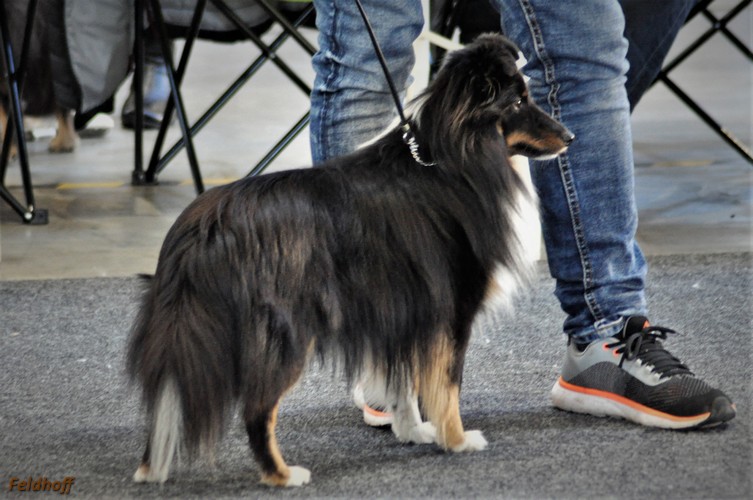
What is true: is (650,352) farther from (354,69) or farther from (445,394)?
(354,69)

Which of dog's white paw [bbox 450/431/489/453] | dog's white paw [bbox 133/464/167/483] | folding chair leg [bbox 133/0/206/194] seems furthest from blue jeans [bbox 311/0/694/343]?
folding chair leg [bbox 133/0/206/194]

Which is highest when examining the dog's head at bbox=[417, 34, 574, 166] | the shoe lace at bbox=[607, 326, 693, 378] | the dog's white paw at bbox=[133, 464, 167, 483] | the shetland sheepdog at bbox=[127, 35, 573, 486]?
the dog's head at bbox=[417, 34, 574, 166]

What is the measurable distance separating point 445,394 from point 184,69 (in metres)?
2.55

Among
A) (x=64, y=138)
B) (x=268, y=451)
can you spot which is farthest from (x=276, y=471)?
(x=64, y=138)

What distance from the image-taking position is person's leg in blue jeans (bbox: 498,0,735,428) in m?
1.96

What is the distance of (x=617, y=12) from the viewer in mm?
1958

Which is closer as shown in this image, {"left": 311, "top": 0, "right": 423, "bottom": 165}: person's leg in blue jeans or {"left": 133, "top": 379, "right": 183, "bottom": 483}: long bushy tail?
{"left": 133, "top": 379, "right": 183, "bottom": 483}: long bushy tail

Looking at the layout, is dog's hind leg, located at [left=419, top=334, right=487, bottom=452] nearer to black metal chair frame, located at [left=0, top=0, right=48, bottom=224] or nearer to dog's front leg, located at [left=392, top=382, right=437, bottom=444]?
dog's front leg, located at [left=392, top=382, right=437, bottom=444]

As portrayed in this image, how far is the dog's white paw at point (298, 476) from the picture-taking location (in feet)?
5.74

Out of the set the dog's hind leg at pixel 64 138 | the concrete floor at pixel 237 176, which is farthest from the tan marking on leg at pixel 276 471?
the dog's hind leg at pixel 64 138

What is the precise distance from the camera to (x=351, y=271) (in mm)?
1734

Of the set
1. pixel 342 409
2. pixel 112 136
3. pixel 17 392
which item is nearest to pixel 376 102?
pixel 342 409

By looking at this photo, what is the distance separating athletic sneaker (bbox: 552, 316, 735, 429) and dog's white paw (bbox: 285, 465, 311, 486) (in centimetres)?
62

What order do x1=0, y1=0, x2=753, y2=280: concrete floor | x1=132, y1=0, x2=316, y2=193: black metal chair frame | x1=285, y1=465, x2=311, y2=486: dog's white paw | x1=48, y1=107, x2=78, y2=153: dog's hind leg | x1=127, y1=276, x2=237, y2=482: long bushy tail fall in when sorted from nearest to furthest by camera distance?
x1=127, y1=276, x2=237, y2=482: long bushy tail → x1=285, y1=465, x2=311, y2=486: dog's white paw → x1=0, y1=0, x2=753, y2=280: concrete floor → x1=132, y1=0, x2=316, y2=193: black metal chair frame → x1=48, y1=107, x2=78, y2=153: dog's hind leg
